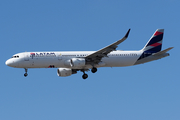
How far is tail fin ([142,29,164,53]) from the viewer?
5955 cm

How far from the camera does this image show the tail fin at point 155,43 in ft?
195

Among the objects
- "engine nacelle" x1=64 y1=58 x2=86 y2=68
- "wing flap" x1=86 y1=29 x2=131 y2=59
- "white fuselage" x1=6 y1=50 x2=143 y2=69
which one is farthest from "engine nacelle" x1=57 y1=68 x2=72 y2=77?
"wing flap" x1=86 y1=29 x2=131 y2=59

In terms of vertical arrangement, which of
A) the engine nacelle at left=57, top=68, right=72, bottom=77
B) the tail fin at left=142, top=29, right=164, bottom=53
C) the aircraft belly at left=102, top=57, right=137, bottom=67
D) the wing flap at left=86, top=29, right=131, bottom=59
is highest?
the tail fin at left=142, top=29, right=164, bottom=53

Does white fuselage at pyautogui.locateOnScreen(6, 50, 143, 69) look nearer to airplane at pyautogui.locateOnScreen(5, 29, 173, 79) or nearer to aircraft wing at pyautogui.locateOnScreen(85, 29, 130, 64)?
airplane at pyautogui.locateOnScreen(5, 29, 173, 79)

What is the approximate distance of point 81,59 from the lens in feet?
175

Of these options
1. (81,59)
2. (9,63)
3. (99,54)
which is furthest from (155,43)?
(9,63)

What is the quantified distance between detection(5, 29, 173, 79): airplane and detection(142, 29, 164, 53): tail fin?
3.48 ft

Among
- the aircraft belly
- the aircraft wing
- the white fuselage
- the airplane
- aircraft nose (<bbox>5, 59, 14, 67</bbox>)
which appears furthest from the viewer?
the aircraft belly

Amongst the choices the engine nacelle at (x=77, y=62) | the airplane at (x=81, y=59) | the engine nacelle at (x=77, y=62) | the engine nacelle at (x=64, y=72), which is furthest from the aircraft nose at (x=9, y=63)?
the engine nacelle at (x=77, y=62)

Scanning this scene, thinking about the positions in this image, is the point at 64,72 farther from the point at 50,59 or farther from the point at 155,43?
the point at 155,43

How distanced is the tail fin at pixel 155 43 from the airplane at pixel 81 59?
3.48ft

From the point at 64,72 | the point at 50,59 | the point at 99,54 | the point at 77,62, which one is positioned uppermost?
the point at 50,59

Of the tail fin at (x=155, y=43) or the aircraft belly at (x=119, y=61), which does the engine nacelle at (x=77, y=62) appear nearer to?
the aircraft belly at (x=119, y=61)

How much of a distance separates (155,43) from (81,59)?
1520cm
